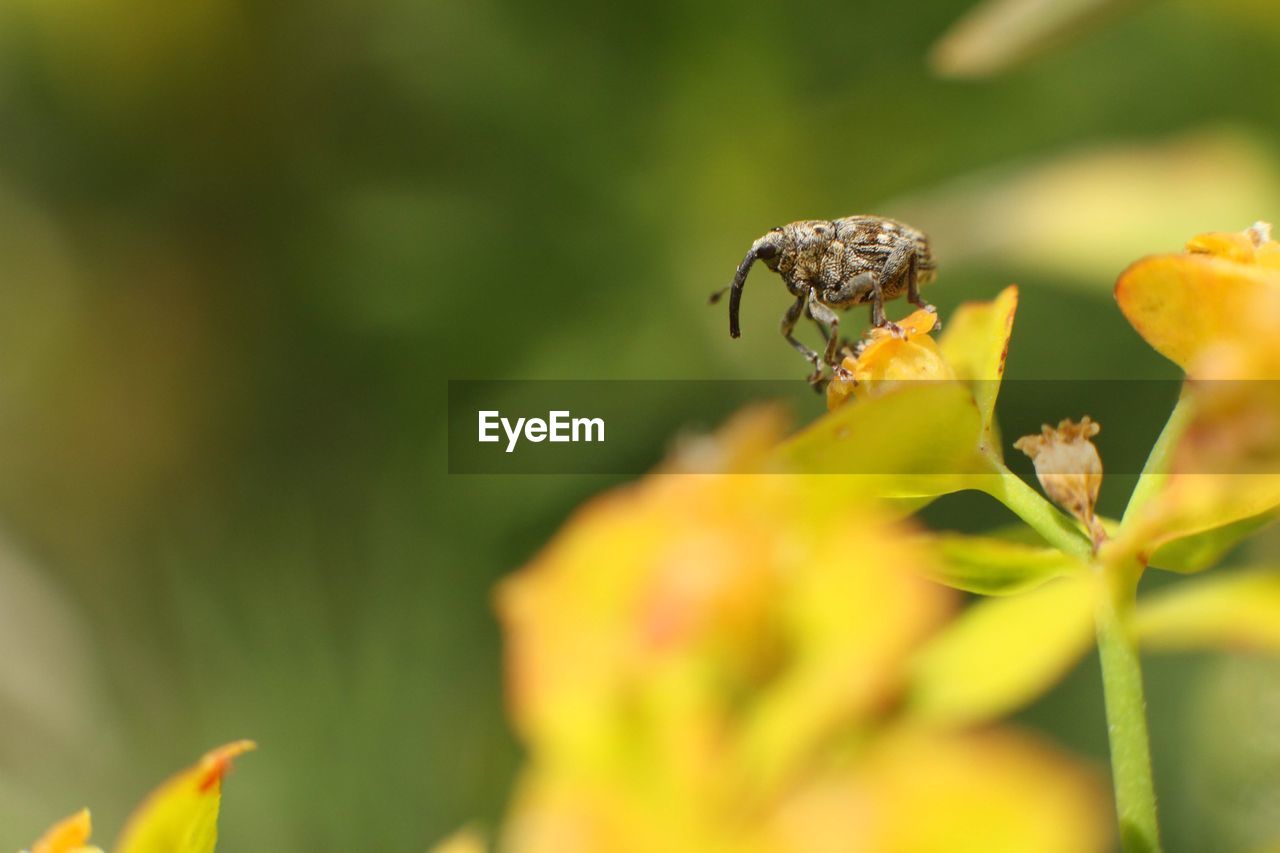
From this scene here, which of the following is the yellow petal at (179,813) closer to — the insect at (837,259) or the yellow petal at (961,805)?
the yellow petal at (961,805)

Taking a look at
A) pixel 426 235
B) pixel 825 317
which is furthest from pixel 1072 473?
pixel 426 235

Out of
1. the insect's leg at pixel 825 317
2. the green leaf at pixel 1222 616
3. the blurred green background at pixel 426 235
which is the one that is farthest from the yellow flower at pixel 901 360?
the blurred green background at pixel 426 235

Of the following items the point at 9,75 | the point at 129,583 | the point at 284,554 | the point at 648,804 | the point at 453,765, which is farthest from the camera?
the point at 9,75

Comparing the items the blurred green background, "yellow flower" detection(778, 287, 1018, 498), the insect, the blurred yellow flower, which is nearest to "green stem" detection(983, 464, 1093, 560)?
"yellow flower" detection(778, 287, 1018, 498)

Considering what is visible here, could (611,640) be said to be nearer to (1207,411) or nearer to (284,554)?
(1207,411)

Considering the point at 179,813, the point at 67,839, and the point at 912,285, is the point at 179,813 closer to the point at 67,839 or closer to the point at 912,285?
the point at 67,839

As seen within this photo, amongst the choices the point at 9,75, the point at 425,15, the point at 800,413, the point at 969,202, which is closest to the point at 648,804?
the point at 969,202
